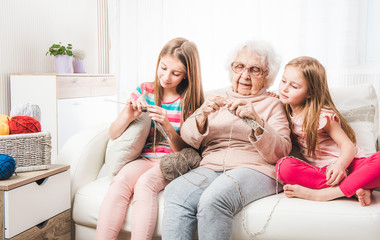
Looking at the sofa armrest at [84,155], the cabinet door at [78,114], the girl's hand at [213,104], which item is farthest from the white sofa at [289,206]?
the cabinet door at [78,114]

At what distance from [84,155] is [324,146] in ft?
3.15

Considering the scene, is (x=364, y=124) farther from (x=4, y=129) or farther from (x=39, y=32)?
(x=39, y=32)

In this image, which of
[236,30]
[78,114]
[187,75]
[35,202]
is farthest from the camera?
[236,30]

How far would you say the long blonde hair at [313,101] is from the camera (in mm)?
1480

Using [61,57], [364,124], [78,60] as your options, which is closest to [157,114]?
[364,124]

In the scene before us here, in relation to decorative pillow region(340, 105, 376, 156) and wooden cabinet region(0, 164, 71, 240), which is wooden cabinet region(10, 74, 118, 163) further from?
decorative pillow region(340, 105, 376, 156)

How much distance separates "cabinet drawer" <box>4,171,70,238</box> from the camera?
1.19 m

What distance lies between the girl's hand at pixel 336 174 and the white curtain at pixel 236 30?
180 cm

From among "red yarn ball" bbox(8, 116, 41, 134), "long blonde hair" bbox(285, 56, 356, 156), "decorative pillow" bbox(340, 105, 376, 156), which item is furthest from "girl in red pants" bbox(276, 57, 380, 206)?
"red yarn ball" bbox(8, 116, 41, 134)

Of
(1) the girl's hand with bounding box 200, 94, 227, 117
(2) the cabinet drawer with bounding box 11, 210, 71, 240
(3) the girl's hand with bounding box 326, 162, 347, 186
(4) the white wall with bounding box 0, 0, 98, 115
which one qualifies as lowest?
(2) the cabinet drawer with bounding box 11, 210, 71, 240

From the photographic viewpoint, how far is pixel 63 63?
2.95 m

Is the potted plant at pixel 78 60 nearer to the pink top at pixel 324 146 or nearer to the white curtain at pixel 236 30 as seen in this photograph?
the white curtain at pixel 236 30

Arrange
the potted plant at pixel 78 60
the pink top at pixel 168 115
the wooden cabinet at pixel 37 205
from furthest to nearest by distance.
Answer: the potted plant at pixel 78 60, the pink top at pixel 168 115, the wooden cabinet at pixel 37 205

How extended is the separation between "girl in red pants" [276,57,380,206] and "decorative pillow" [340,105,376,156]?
11 cm
